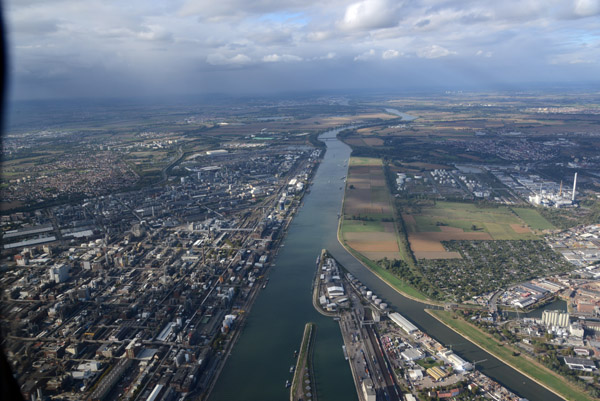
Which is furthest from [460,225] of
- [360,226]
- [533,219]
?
[360,226]

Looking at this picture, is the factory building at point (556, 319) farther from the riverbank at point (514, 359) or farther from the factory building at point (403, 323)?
the factory building at point (403, 323)

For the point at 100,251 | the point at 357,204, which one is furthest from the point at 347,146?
the point at 100,251

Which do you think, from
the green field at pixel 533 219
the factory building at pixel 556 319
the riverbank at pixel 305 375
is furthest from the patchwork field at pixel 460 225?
the riverbank at pixel 305 375

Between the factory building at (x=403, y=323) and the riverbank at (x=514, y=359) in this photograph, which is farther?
the factory building at (x=403, y=323)

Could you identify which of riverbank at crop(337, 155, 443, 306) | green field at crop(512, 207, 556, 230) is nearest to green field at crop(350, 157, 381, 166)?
green field at crop(512, 207, 556, 230)

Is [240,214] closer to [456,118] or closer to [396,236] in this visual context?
[396,236]

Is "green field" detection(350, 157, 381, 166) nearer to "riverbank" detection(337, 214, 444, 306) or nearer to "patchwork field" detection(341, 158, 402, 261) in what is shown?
"patchwork field" detection(341, 158, 402, 261)

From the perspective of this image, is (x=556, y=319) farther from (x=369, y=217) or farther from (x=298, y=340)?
(x=369, y=217)
